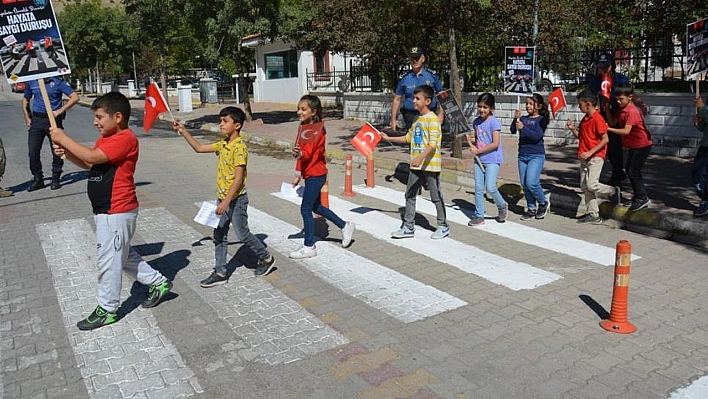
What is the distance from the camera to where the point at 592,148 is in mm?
7535

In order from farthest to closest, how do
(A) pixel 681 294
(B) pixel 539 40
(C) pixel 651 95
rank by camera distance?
(B) pixel 539 40
(C) pixel 651 95
(A) pixel 681 294

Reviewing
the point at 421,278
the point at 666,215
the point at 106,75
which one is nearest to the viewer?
the point at 421,278

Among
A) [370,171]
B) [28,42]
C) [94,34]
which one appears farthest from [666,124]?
[94,34]

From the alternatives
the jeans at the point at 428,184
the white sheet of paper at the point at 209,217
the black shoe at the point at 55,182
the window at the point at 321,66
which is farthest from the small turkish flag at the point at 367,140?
the window at the point at 321,66

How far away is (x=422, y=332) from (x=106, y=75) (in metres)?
77.3

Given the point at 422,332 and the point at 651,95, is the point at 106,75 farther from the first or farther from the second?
the point at 422,332

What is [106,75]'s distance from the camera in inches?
2906

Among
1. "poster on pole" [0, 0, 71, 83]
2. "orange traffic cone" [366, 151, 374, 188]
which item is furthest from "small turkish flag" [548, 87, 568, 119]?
"poster on pole" [0, 0, 71, 83]

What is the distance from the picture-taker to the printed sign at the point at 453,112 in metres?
8.65

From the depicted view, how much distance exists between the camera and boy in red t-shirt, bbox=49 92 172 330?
4617 millimetres

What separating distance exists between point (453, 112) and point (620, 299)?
4663 millimetres

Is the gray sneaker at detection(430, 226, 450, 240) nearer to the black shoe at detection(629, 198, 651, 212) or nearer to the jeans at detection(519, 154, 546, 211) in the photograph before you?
the jeans at detection(519, 154, 546, 211)

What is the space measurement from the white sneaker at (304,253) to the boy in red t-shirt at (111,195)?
2.07m

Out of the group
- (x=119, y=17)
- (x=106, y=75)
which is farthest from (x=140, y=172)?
(x=106, y=75)
